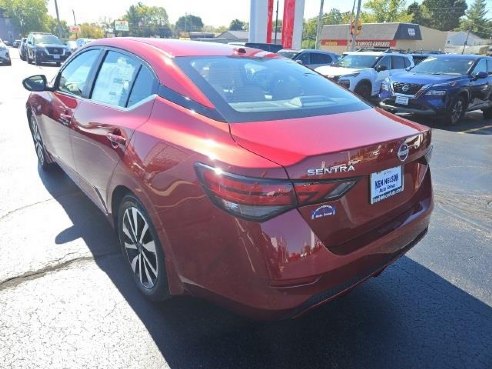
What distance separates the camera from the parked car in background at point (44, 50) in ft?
77.3

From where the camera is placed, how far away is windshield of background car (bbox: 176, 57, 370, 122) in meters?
2.32

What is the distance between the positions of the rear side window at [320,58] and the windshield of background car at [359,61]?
1.78 meters

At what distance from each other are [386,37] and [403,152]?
60982mm

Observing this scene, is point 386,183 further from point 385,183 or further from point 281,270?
point 281,270

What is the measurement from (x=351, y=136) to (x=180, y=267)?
1155 mm

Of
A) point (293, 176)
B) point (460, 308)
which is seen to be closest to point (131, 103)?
point (293, 176)

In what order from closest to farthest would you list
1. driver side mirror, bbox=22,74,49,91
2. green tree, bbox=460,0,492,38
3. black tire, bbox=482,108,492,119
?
driver side mirror, bbox=22,74,49,91
black tire, bbox=482,108,492,119
green tree, bbox=460,0,492,38

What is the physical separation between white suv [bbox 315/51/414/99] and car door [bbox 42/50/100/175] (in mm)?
8912

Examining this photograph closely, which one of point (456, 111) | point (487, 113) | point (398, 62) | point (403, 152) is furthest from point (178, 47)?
point (398, 62)

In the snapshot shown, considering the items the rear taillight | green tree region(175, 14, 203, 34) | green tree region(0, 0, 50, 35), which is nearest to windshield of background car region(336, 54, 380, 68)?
the rear taillight

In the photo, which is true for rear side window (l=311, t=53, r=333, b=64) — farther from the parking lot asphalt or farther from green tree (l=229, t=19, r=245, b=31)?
green tree (l=229, t=19, r=245, b=31)

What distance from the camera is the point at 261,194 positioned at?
177 cm

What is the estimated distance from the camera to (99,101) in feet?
10.2

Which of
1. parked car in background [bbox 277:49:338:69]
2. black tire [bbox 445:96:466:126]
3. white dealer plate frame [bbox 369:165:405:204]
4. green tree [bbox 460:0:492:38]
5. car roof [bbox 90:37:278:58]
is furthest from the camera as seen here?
green tree [bbox 460:0:492:38]
